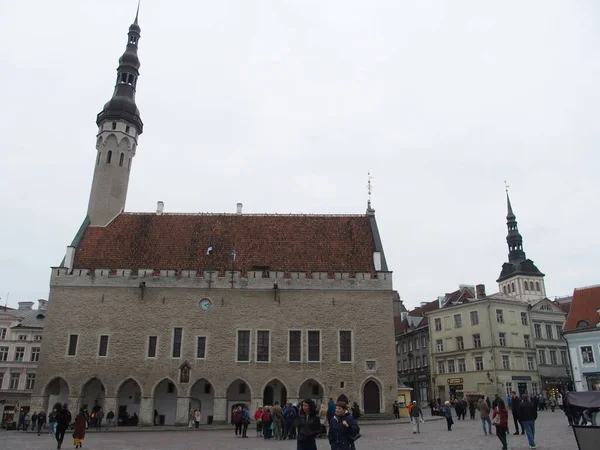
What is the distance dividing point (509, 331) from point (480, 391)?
5905 mm

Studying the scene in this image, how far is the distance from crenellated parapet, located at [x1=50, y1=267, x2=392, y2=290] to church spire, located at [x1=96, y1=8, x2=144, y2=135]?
13.5 metres

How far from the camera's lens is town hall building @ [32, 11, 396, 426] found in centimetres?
3067

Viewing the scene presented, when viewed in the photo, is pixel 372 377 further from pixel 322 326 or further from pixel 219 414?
→ pixel 219 414

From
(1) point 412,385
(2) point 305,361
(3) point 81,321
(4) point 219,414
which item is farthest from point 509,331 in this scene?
(3) point 81,321

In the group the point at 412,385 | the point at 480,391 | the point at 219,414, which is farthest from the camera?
the point at 412,385

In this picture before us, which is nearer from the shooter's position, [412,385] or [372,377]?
[372,377]

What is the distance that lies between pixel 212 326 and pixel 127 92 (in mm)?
21284

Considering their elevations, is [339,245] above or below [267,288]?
above

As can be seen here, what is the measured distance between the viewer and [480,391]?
4250 centimetres

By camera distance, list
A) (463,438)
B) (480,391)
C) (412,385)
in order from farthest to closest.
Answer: (412,385), (480,391), (463,438)

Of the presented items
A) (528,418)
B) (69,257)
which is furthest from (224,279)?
(528,418)

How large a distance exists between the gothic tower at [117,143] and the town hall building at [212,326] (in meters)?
2.87

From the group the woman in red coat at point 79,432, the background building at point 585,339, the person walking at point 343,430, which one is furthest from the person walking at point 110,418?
the background building at point 585,339

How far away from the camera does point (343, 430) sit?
7586 mm
